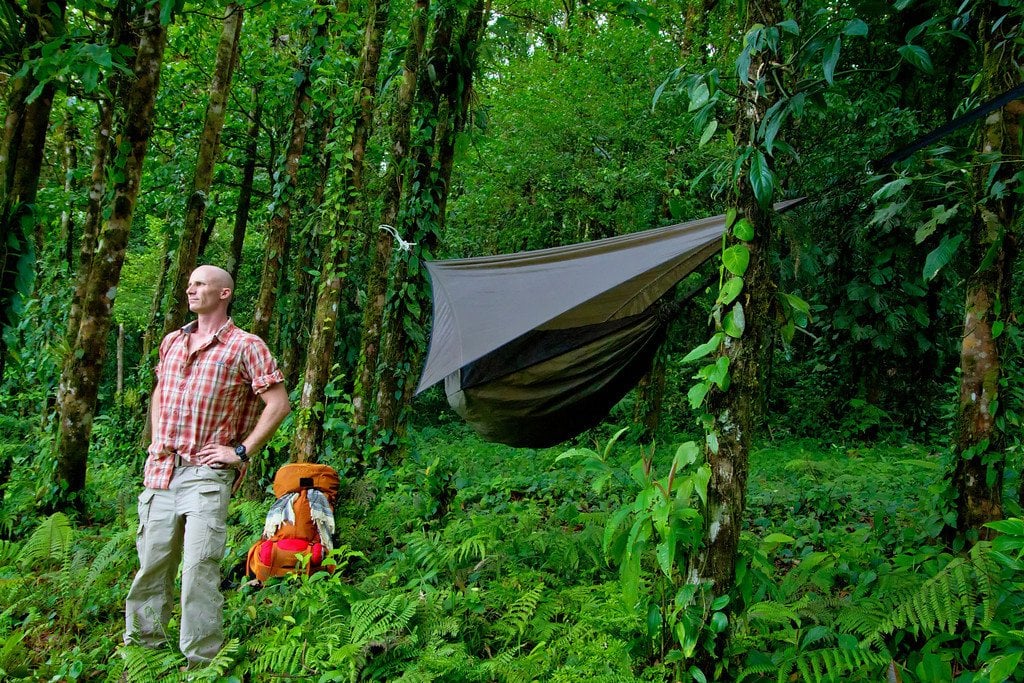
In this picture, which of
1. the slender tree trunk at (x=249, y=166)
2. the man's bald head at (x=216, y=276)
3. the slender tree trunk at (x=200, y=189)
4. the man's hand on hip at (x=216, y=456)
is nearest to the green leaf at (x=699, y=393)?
the man's hand on hip at (x=216, y=456)

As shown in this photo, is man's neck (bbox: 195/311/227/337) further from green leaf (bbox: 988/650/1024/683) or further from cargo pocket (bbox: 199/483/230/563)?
green leaf (bbox: 988/650/1024/683)

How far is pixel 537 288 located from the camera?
8.55 feet

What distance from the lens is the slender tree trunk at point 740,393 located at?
6.28 feet

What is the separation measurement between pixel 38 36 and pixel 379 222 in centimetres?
200

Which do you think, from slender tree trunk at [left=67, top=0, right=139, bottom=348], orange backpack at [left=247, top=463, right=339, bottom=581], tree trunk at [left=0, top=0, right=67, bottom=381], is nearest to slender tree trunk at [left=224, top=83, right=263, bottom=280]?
slender tree trunk at [left=67, top=0, right=139, bottom=348]

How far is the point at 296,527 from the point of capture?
296 cm

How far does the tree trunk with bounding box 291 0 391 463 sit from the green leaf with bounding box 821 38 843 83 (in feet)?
9.72

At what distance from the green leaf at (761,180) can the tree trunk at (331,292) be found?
2.80m

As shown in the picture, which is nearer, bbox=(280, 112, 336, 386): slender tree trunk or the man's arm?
the man's arm

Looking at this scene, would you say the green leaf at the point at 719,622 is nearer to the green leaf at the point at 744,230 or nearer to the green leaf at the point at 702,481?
the green leaf at the point at 702,481

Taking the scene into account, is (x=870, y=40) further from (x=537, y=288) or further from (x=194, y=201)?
(x=194, y=201)

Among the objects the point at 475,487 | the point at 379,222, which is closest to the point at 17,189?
the point at 379,222

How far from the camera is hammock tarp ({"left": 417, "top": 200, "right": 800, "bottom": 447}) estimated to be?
243cm

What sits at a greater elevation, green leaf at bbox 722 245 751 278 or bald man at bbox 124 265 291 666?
green leaf at bbox 722 245 751 278
